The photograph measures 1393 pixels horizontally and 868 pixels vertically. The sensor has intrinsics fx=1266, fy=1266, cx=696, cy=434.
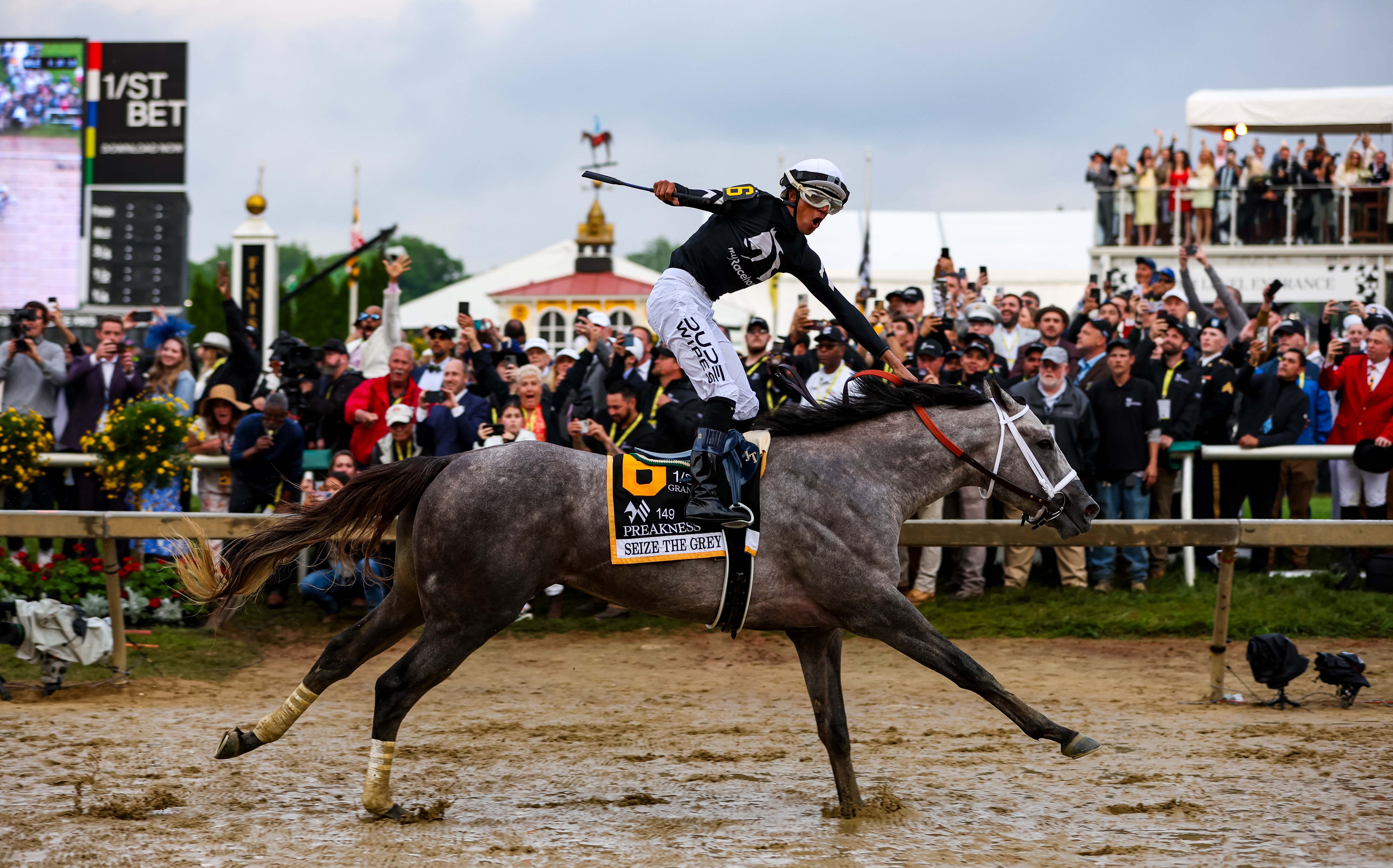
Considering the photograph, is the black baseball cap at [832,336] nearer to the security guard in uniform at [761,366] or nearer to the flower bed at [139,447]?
the security guard in uniform at [761,366]

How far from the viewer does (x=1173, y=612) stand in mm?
9820

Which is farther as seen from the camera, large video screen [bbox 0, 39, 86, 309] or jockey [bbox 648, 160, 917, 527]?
large video screen [bbox 0, 39, 86, 309]

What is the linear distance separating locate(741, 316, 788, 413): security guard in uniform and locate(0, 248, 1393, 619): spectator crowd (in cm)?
2

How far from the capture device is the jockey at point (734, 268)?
585 centimetres

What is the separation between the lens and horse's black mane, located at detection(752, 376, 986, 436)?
5.89m

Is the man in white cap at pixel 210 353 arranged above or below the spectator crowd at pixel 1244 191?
below

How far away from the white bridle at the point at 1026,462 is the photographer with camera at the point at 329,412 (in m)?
6.46

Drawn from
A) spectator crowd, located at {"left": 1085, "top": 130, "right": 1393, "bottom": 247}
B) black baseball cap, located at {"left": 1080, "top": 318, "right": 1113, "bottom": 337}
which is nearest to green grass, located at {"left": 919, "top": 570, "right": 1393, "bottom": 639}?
black baseball cap, located at {"left": 1080, "top": 318, "right": 1113, "bottom": 337}

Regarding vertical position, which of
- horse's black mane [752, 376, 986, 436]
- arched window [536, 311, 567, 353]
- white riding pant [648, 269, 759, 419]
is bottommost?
horse's black mane [752, 376, 986, 436]

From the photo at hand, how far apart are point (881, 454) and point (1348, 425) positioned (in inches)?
268

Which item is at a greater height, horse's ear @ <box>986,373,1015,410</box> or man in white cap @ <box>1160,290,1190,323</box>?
man in white cap @ <box>1160,290,1190,323</box>

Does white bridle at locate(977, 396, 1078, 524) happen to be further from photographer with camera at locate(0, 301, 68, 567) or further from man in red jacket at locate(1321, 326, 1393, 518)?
photographer with camera at locate(0, 301, 68, 567)

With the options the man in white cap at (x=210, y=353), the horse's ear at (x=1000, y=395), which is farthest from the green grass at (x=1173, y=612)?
the man in white cap at (x=210, y=353)

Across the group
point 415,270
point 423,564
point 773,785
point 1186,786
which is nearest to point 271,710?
point 423,564
